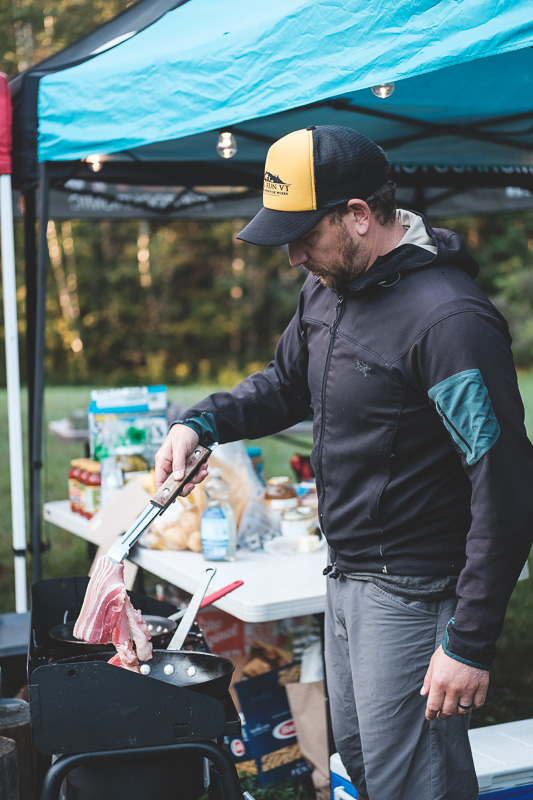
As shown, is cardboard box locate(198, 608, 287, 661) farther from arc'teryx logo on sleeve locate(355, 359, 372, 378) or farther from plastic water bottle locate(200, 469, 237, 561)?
arc'teryx logo on sleeve locate(355, 359, 372, 378)

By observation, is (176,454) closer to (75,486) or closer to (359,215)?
(359,215)

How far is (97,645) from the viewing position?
2311mm

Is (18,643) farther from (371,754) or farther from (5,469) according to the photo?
(5,469)

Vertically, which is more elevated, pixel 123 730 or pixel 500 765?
pixel 123 730

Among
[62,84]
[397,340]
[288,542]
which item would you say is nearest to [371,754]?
[397,340]

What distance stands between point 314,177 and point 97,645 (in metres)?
1.40

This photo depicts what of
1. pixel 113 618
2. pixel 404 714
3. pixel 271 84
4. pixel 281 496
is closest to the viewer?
pixel 404 714

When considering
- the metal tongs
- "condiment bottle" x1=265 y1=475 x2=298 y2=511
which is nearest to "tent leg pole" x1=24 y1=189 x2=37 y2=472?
"condiment bottle" x1=265 y1=475 x2=298 y2=511

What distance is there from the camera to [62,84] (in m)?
3.32

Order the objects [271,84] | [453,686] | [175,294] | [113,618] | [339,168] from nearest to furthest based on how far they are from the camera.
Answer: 1. [453,686]
2. [339,168]
3. [113,618]
4. [271,84]
5. [175,294]

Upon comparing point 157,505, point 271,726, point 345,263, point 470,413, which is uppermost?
point 345,263

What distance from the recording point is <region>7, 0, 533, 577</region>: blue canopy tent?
6.86 feet

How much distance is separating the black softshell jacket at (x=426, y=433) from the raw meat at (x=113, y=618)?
524mm

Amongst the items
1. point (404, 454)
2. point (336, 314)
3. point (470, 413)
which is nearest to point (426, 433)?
point (404, 454)
